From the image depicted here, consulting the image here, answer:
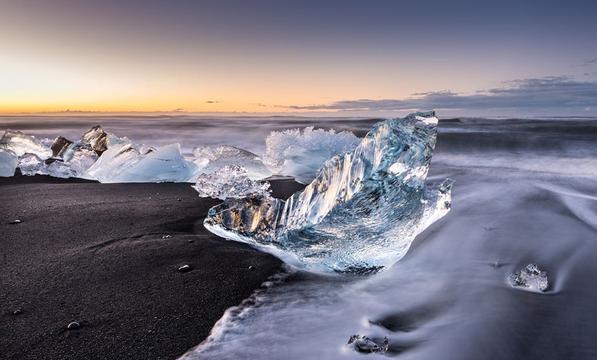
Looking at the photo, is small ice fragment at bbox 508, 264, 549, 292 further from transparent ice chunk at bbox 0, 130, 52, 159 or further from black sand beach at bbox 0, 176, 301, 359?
transparent ice chunk at bbox 0, 130, 52, 159

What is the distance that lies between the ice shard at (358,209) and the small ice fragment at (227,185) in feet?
4.65

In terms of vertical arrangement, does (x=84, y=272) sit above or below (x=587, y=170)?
above

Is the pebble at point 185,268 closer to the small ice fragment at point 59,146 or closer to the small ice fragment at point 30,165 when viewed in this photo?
the small ice fragment at point 30,165

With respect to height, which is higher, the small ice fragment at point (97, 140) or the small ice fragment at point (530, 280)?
the small ice fragment at point (97, 140)

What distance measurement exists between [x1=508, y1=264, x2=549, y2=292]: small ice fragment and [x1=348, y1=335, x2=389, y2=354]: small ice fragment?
919 mm

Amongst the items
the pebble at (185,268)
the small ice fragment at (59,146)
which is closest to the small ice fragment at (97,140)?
the small ice fragment at (59,146)

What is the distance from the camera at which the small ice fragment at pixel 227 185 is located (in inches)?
155

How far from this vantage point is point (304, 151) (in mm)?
5418

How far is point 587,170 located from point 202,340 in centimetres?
743

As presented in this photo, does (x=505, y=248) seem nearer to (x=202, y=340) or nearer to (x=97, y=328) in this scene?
(x=202, y=340)

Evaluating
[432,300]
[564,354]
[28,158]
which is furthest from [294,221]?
→ [28,158]

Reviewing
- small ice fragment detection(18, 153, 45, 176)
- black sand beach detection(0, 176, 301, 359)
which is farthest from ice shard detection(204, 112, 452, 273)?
small ice fragment detection(18, 153, 45, 176)

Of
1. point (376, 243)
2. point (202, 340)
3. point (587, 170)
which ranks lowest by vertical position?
point (587, 170)

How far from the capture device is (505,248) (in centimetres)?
274
